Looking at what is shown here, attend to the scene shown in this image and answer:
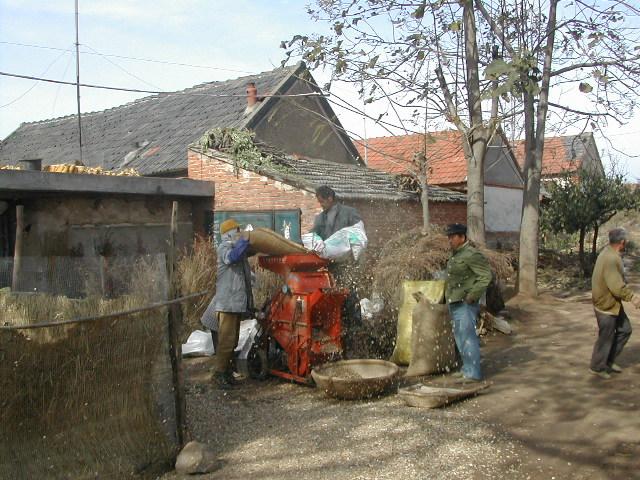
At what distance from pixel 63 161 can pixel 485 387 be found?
17.2 metres

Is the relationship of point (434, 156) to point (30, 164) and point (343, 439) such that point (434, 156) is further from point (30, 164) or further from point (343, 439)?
point (343, 439)

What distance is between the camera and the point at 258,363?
7445 mm

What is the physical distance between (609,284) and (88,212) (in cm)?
917

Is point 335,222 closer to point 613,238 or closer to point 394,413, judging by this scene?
point 394,413

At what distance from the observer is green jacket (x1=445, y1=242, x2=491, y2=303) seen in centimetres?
666

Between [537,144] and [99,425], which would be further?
[537,144]

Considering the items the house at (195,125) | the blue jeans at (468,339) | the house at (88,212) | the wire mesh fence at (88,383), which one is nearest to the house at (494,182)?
the house at (195,125)

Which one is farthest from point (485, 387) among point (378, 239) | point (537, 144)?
point (537, 144)

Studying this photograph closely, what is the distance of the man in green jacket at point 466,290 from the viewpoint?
6703mm

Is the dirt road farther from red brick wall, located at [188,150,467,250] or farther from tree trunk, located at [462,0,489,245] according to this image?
red brick wall, located at [188,150,467,250]

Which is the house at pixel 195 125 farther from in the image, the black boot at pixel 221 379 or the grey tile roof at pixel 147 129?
the black boot at pixel 221 379

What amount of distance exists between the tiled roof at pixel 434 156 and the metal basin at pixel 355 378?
Answer: 7.06 meters

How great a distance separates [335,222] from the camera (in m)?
7.46

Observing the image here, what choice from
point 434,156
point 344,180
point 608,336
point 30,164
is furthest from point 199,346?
point 434,156
